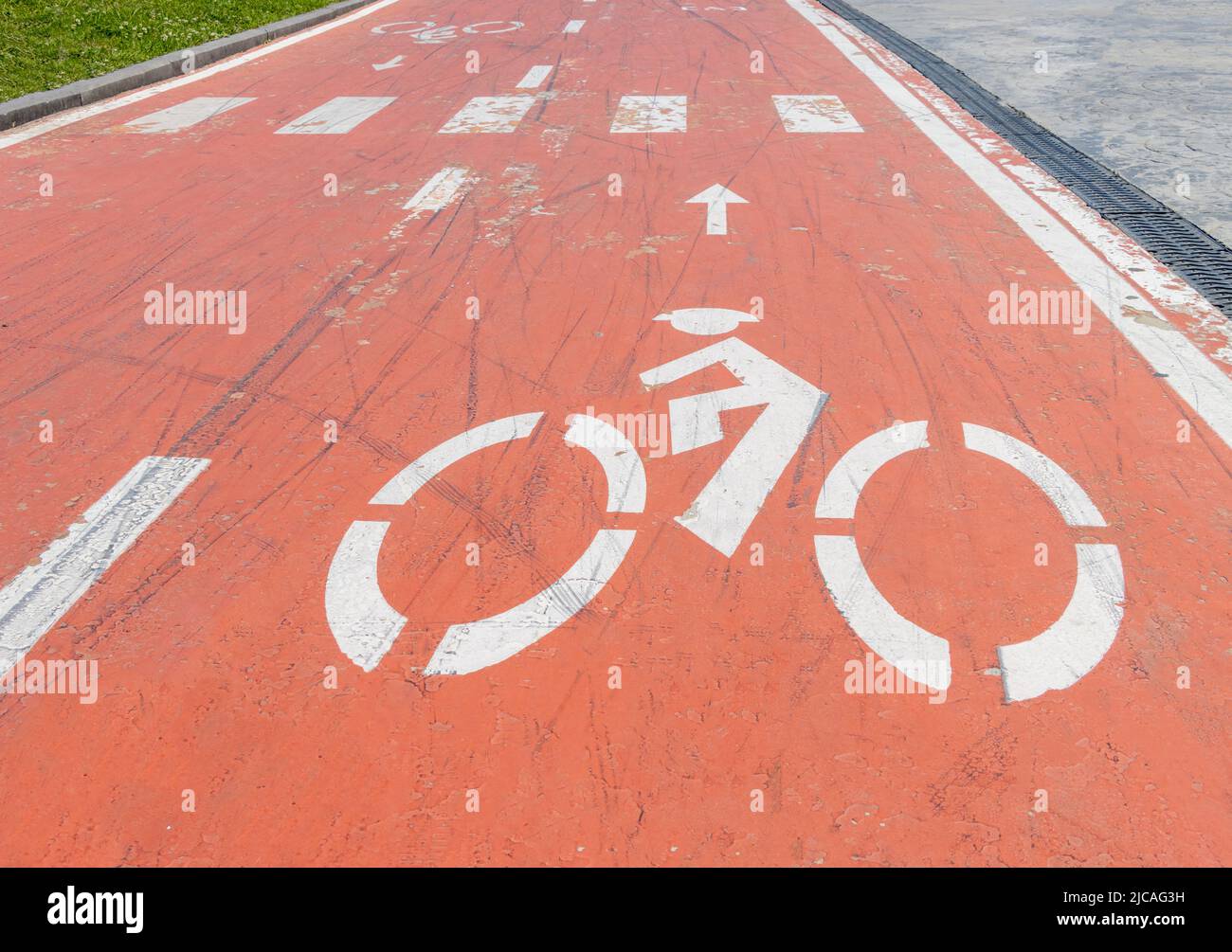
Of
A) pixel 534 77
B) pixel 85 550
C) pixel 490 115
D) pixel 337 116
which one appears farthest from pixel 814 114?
pixel 85 550

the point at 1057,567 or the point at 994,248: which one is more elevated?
the point at 994,248

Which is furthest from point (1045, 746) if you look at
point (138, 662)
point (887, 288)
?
point (887, 288)

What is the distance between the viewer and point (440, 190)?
7602 millimetres

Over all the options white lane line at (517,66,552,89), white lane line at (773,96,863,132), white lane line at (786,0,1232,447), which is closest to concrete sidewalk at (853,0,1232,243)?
white lane line at (786,0,1232,447)

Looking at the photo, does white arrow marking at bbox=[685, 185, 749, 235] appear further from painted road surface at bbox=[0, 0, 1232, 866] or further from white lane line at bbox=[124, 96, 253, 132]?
white lane line at bbox=[124, 96, 253, 132]

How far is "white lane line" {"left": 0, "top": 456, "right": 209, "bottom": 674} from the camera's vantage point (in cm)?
346

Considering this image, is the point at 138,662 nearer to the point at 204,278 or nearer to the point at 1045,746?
the point at 1045,746

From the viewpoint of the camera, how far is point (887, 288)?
5824mm

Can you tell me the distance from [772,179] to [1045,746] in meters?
5.76

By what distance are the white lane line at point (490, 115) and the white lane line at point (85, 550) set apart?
585cm

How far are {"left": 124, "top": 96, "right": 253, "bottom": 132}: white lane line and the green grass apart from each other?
1.61m

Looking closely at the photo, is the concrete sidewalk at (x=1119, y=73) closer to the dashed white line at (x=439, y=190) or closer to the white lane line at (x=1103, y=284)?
the white lane line at (x=1103, y=284)

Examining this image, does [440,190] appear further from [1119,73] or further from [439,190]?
[1119,73]
